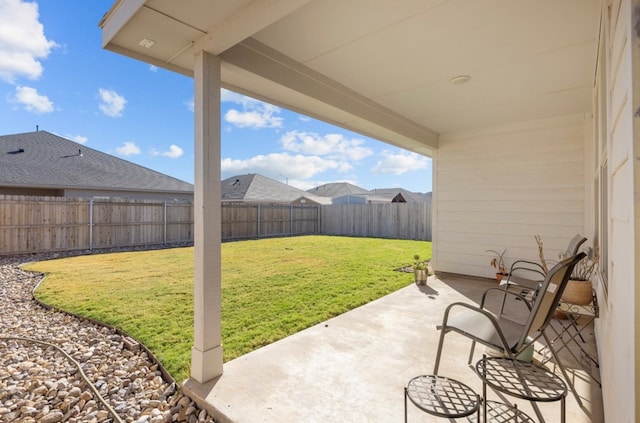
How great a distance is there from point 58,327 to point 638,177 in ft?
15.1

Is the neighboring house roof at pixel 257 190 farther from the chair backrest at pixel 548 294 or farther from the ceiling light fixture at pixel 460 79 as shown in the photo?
the chair backrest at pixel 548 294

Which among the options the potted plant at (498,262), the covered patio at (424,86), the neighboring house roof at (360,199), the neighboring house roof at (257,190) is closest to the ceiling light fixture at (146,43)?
the covered patio at (424,86)

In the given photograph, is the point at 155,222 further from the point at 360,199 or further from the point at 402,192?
the point at 360,199

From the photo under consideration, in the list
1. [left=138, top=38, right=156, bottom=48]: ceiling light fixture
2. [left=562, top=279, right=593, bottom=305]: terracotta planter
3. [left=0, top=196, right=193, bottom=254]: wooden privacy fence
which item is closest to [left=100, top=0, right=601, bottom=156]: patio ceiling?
[left=138, top=38, right=156, bottom=48]: ceiling light fixture

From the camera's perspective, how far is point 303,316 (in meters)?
3.56

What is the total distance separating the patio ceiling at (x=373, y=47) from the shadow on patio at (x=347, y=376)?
93.5 inches

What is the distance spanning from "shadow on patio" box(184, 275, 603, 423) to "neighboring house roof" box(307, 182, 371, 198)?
2577 cm

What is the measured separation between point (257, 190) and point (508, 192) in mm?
15726

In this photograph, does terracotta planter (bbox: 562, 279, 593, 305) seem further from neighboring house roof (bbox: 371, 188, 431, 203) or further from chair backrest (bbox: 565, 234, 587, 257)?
neighboring house roof (bbox: 371, 188, 431, 203)

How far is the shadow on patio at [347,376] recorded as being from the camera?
189 centimetres

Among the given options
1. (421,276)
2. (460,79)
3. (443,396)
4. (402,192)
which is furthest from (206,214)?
(402,192)

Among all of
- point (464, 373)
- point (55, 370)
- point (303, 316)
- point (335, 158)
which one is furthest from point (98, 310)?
point (335, 158)

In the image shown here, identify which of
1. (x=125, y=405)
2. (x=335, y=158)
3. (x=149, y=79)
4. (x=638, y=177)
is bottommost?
(x=125, y=405)

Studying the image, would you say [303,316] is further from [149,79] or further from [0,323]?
[149,79]
